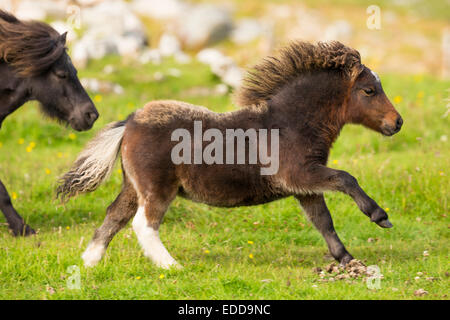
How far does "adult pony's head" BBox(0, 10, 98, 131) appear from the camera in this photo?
673 cm

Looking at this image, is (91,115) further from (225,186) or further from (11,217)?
(225,186)

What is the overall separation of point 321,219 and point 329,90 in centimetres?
131

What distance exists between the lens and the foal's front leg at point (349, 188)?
5.62 metres

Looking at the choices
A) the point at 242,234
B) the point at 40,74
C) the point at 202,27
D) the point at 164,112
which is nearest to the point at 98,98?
the point at 40,74

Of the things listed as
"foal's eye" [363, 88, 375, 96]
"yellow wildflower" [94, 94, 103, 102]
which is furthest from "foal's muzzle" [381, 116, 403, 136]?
"yellow wildflower" [94, 94, 103, 102]

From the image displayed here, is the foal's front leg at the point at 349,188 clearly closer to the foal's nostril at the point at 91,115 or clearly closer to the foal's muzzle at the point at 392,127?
the foal's muzzle at the point at 392,127

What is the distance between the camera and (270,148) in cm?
587

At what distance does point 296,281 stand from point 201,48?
19.3m

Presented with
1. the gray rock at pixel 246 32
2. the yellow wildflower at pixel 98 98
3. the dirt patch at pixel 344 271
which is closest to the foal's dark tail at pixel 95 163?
the dirt patch at pixel 344 271

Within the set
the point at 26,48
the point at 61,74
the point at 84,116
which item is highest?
the point at 26,48

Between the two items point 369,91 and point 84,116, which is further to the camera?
point 84,116

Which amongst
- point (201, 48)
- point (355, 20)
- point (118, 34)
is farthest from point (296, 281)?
point (355, 20)

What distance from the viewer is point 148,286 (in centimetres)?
517

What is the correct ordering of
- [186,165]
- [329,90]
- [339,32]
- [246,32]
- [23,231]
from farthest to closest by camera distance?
[246,32], [339,32], [23,231], [329,90], [186,165]
